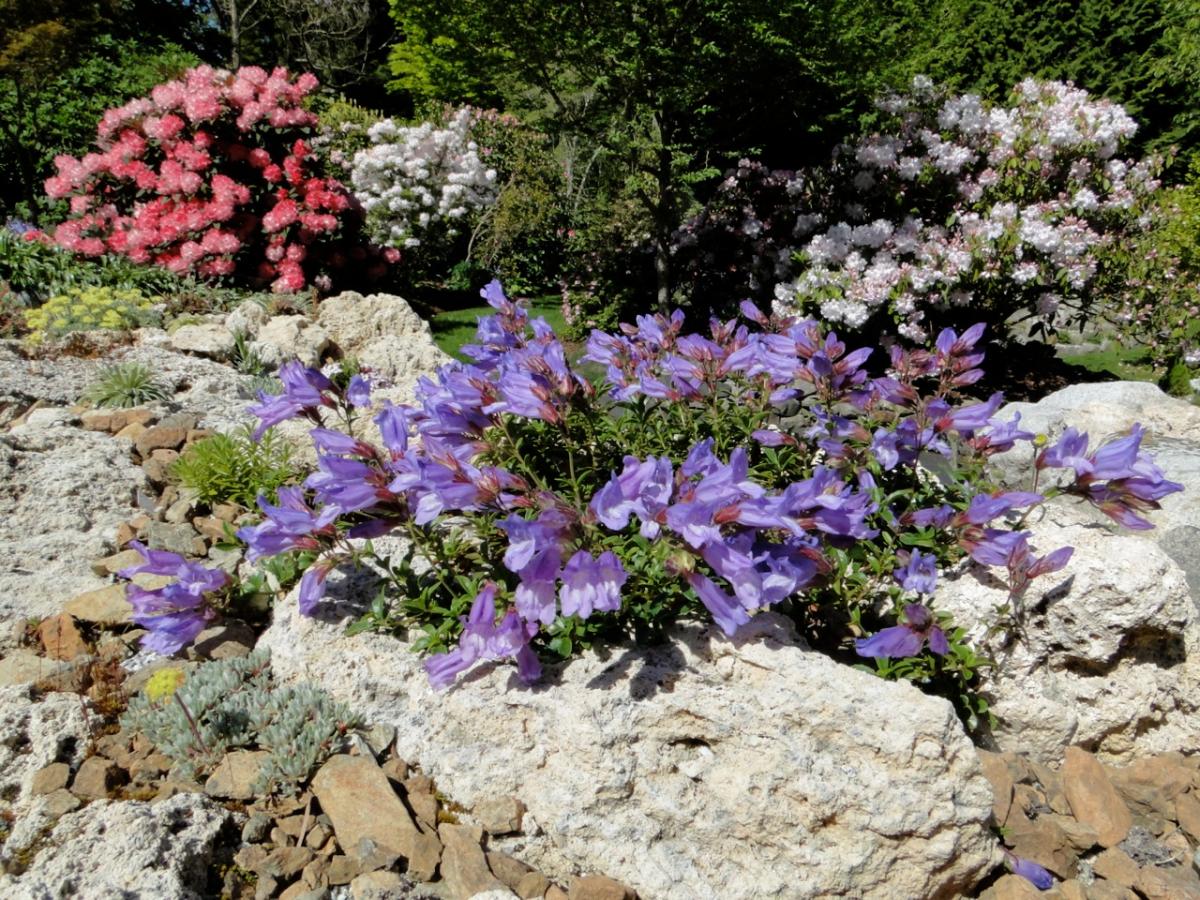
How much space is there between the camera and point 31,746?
2.04 metres

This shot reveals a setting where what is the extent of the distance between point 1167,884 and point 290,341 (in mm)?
5209

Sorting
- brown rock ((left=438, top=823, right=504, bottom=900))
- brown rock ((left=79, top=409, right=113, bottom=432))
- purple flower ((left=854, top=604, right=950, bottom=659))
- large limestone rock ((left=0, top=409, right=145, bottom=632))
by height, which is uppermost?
purple flower ((left=854, top=604, right=950, bottom=659))

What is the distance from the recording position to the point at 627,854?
1902mm

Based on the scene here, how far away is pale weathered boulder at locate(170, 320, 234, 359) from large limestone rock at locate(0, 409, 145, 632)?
4.93ft

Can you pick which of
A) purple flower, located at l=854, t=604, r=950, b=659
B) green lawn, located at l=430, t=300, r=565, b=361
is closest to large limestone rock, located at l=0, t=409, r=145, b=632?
purple flower, located at l=854, t=604, r=950, b=659

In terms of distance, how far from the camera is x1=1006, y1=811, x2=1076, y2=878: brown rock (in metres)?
1.94

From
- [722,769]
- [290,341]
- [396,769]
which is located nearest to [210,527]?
[396,769]

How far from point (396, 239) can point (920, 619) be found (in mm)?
9670

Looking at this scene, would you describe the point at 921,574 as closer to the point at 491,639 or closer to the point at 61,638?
the point at 491,639

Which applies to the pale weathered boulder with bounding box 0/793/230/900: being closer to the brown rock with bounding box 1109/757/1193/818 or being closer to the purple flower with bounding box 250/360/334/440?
the purple flower with bounding box 250/360/334/440

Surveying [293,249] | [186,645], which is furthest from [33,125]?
[186,645]

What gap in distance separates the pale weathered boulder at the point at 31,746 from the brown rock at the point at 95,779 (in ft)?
0.21

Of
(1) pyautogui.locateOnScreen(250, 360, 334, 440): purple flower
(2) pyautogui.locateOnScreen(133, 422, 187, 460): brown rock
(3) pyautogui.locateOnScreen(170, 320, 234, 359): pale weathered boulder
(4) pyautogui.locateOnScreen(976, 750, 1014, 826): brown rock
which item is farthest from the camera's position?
(3) pyautogui.locateOnScreen(170, 320, 234, 359): pale weathered boulder

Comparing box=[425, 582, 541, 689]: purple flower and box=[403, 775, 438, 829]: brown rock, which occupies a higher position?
box=[425, 582, 541, 689]: purple flower
